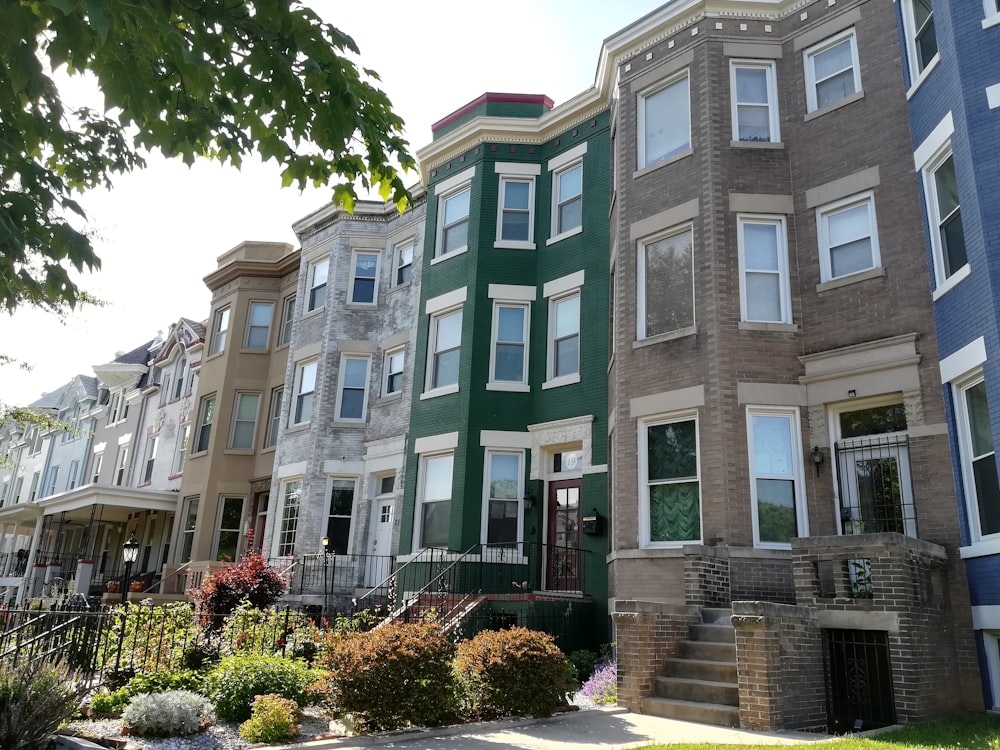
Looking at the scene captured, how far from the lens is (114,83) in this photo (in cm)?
513

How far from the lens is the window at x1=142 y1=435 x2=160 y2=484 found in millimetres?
32281

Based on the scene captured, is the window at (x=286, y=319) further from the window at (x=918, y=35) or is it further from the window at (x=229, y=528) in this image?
the window at (x=918, y=35)

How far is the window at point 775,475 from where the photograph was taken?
41.7ft

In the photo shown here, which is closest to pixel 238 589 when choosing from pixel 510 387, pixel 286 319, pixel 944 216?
pixel 510 387

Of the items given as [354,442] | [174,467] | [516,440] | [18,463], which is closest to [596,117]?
[516,440]

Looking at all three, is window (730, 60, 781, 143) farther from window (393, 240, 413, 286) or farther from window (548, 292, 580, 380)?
window (393, 240, 413, 286)

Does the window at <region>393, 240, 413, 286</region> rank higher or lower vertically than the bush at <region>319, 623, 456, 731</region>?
higher

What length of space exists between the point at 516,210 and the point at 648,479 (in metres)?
8.38

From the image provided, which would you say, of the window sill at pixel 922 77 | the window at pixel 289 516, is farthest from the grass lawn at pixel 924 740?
the window at pixel 289 516

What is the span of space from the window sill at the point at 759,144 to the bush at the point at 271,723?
11.7 metres

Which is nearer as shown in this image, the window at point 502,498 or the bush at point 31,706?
the bush at point 31,706

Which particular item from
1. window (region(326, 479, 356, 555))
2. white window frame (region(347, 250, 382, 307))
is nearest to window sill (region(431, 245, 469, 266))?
white window frame (region(347, 250, 382, 307))

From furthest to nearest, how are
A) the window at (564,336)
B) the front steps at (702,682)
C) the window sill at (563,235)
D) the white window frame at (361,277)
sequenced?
the white window frame at (361,277), the window sill at (563,235), the window at (564,336), the front steps at (702,682)

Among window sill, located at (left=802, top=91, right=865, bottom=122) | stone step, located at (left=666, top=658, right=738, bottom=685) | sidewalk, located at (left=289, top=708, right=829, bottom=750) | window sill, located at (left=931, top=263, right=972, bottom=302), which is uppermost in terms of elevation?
window sill, located at (left=802, top=91, right=865, bottom=122)
